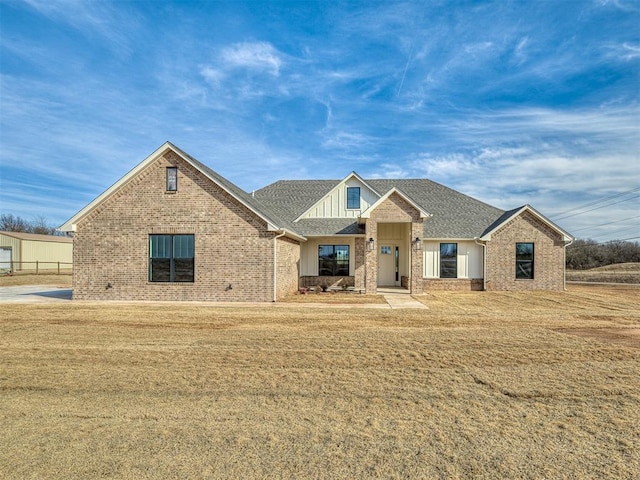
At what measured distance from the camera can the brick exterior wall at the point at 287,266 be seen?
16.3 meters

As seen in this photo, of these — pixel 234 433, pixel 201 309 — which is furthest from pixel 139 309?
pixel 234 433

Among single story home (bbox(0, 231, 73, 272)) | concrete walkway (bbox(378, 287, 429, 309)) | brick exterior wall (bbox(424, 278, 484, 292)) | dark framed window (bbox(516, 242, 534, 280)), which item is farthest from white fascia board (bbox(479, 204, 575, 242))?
single story home (bbox(0, 231, 73, 272))

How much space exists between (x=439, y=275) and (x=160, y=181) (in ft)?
49.4

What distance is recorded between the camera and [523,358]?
7.12 metres

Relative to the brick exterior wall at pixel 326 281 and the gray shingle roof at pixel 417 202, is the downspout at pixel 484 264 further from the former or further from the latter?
the brick exterior wall at pixel 326 281

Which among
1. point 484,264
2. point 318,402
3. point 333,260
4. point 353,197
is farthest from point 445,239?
point 318,402

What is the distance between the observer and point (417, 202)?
2481 centimetres

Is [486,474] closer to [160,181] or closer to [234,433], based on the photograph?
[234,433]

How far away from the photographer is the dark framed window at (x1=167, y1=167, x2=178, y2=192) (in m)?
15.8

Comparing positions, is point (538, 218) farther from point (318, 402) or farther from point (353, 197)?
point (318, 402)

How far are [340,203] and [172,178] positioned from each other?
31.1 ft

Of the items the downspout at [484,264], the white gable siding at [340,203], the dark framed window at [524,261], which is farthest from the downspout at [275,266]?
the dark framed window at [524,261]

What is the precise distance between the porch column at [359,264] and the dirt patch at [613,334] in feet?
35.4

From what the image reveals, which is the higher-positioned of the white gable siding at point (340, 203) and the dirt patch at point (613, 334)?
the white gable siding at point (340, 203)
